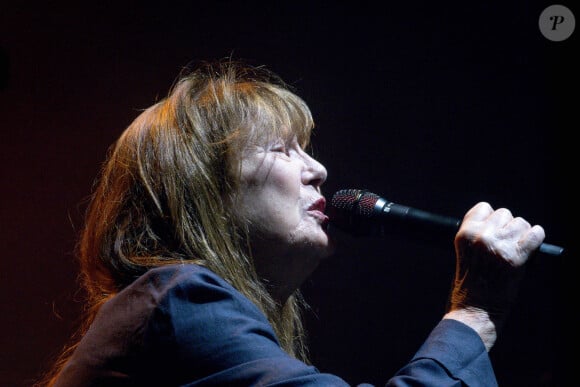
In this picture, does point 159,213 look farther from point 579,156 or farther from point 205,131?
point 579,156

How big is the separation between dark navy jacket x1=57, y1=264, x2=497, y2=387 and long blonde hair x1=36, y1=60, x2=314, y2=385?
0.15m

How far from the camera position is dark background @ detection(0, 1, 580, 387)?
1878mm

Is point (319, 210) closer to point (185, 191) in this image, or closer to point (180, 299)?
point (185, 191)

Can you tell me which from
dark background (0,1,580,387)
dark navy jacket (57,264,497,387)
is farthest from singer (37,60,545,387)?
dark background (0,1,580,387)

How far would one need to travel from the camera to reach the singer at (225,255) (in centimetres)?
84

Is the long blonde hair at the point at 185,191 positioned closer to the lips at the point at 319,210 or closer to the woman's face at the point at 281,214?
the woman's face at the point at 281,214

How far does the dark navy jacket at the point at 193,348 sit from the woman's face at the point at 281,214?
0.86 feet

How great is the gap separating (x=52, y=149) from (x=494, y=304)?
1.59m

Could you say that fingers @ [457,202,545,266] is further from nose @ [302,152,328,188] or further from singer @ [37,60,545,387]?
nose @ [302,152,328,188]

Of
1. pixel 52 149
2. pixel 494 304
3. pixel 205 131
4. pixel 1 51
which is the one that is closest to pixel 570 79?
pixel 494 304

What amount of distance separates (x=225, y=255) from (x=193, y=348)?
0.27 metres

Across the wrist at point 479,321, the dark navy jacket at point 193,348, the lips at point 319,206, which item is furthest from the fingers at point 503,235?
the lips at point 319,206

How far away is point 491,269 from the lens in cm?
103

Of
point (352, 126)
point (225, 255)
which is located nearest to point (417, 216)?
point (225, 255)
